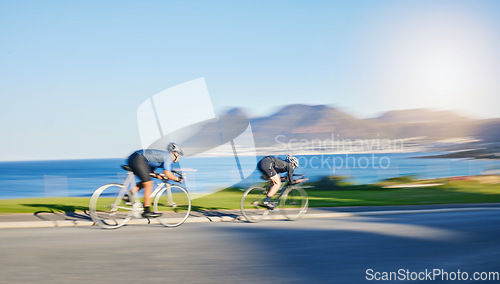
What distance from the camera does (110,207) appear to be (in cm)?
971

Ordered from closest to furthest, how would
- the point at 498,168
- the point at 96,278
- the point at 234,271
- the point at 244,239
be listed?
1. the point at 96,278
2. the point at 234,271
3. the point at 244,239
4. the point at 498,168

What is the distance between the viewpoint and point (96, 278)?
5.54 m

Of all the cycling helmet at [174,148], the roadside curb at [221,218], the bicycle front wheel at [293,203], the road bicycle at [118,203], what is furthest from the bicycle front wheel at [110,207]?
the bicycle front wheel at [293,203]

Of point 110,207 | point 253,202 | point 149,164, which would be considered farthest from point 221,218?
point 110,207

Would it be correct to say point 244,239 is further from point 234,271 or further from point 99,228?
point 99,228

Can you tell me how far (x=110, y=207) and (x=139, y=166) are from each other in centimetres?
105

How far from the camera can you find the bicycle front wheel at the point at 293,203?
37.4ft

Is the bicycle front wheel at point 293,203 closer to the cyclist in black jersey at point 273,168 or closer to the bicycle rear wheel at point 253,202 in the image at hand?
the cyclist in black jersey at point 273,168

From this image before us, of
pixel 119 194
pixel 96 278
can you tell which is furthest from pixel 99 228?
pixel 96 278

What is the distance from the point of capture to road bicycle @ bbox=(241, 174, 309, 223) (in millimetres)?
11125

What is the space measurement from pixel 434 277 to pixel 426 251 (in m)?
1.64

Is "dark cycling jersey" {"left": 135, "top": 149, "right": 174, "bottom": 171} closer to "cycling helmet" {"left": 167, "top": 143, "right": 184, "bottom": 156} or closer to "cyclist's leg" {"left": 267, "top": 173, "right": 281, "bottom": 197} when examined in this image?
"cycling helmet" {"left": 167, "top": 143, "right": 184, "bottom": 156}

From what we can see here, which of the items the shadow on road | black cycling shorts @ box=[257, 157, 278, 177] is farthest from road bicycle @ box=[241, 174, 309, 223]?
the shadow on road

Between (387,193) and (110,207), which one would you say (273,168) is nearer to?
(110,207)
